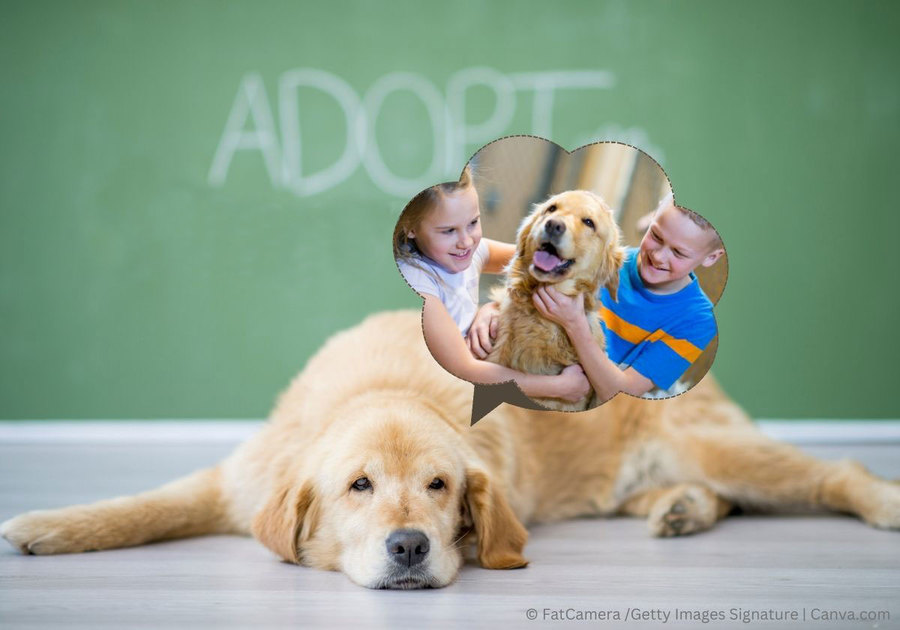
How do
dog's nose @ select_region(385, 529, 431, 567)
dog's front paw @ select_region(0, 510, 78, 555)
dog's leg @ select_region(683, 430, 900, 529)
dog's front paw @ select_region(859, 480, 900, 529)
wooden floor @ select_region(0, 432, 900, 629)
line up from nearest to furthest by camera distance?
wooden floor @ select_region(0, 432, 900, 629) → dog's nose @ select_region(385, 529, 431, 567) → dog's front paw @ select_region(0, 510, 78, 555) → dog's front paw @ select_region(859, 480, 900, 529) → dog's leg @ select_region(683, 430, 900, 529)

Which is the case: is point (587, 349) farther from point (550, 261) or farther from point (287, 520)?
point (287, 520)

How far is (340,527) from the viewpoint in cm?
186

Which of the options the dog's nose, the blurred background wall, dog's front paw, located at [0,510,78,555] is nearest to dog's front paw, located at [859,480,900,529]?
the dog's nose

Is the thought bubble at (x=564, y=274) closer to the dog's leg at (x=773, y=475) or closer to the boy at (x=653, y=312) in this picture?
the boy at (x=653, y=312)

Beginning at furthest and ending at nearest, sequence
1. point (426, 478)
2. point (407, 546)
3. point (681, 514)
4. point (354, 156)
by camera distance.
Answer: point (354, 156)
point (681, 514)
point (426, 478)
point (407, 546)

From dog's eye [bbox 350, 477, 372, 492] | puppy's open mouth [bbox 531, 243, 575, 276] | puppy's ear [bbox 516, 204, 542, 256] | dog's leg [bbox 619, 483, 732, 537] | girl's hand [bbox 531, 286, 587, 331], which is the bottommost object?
dog's leg [bbox 619, 483, 732, 537]

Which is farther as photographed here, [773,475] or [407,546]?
[773,475]

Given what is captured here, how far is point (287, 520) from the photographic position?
1.93m

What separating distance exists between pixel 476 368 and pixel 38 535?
119 centimetres

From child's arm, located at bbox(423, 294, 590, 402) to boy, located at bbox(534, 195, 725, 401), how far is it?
3cm

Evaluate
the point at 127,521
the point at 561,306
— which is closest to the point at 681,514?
the point at 561,306

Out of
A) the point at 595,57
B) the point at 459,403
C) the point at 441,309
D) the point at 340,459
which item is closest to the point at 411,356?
the point at 459,403

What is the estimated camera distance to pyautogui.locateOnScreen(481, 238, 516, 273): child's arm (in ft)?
4.62

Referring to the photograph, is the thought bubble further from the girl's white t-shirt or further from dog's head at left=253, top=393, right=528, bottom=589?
dog's head at left=253, top=393, right=528, bottom=589
